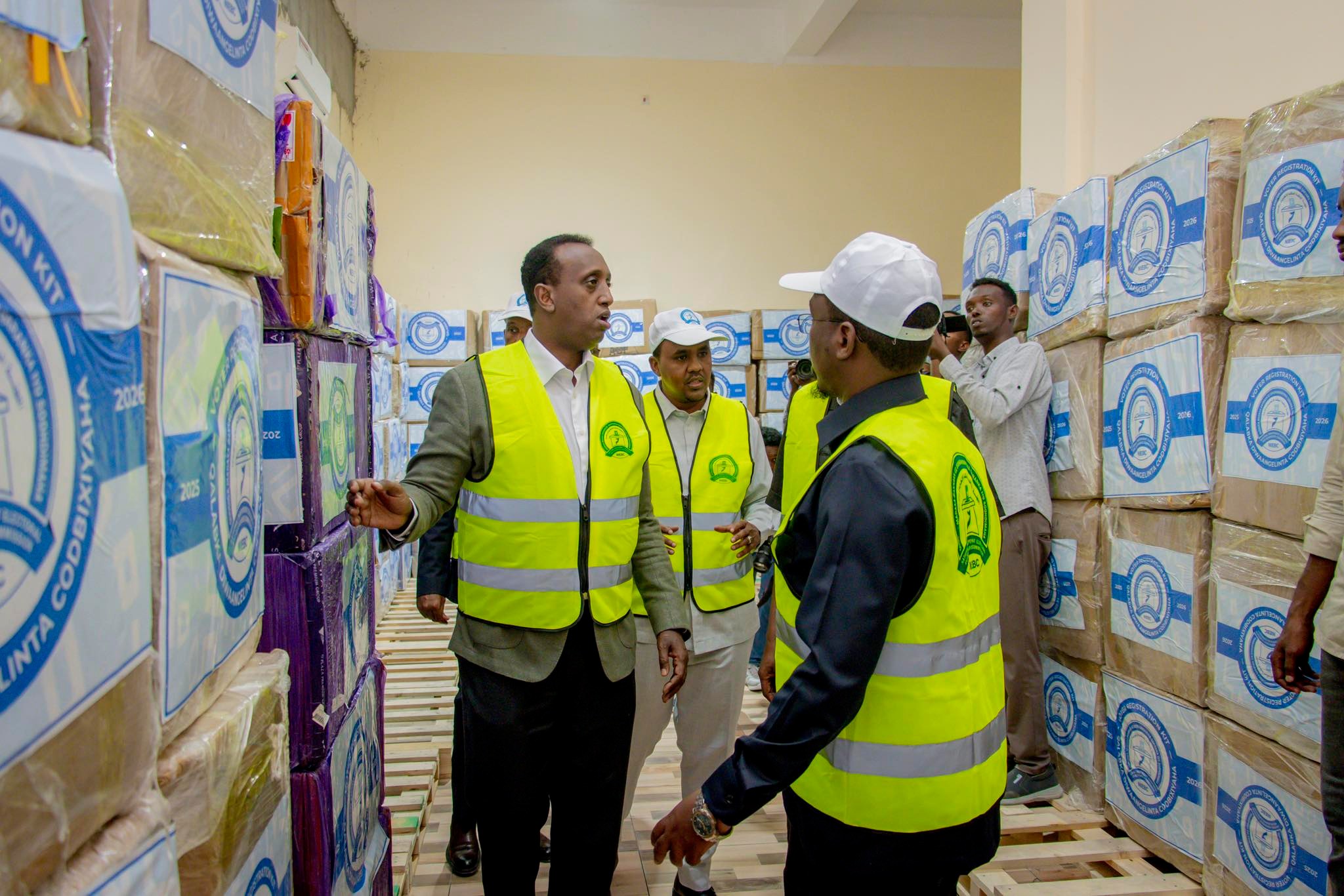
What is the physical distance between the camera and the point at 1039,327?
3264 mm

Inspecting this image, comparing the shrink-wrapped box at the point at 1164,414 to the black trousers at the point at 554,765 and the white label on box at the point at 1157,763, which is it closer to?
the white label on box at the point at 1157,763

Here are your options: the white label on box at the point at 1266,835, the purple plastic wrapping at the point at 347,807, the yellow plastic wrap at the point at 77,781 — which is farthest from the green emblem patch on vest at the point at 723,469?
the yellow plastic wrap at the point at 77,781

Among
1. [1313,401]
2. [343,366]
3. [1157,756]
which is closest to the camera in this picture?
[343,366]

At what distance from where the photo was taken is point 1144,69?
11.8 feet

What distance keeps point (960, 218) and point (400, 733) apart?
625 centimetres

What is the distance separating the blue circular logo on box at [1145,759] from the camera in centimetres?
257

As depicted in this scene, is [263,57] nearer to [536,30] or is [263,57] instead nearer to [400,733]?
[400,733]

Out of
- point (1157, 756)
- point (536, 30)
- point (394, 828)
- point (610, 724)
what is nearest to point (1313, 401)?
point (1157, 756)

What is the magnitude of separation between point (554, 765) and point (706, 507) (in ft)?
3.14

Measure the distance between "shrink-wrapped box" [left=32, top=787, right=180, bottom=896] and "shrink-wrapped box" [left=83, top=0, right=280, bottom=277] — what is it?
1.81 feet

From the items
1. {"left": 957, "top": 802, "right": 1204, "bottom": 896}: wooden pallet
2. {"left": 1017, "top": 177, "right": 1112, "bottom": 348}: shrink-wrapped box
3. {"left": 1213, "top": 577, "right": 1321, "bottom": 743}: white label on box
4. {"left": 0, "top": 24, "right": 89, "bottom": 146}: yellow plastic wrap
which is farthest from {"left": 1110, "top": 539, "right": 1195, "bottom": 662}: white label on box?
{"left": 0, "top": 24, "right": 89, "bottom": 146}: yellow plastic wrap

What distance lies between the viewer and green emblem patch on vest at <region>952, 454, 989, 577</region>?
130 cm

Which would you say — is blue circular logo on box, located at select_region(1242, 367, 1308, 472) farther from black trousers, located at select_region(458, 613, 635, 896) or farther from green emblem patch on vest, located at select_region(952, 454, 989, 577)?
black trousers, located at select_region(458, 613, 635, 896)

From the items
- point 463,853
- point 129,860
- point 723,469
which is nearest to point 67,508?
point 129,860
